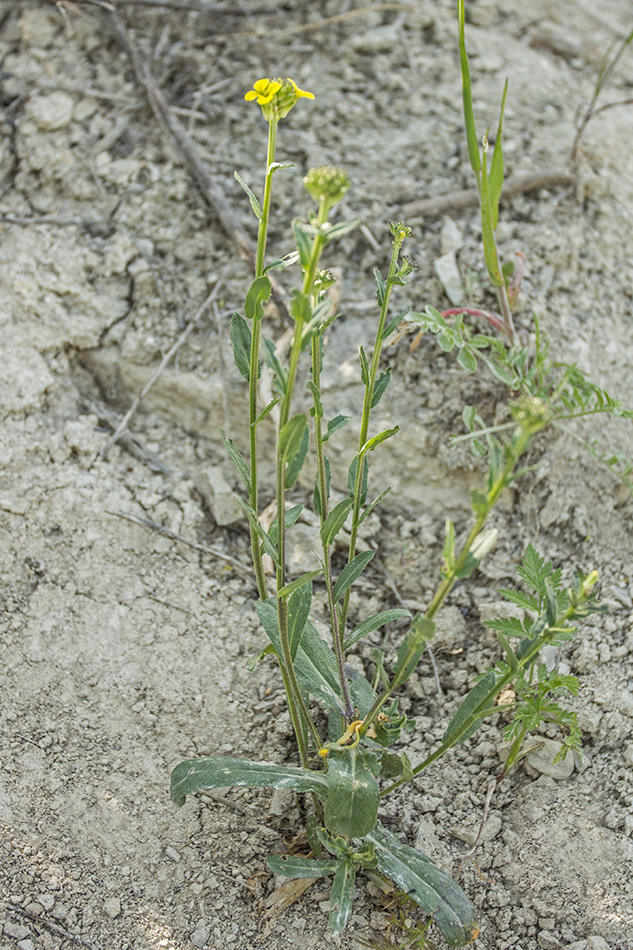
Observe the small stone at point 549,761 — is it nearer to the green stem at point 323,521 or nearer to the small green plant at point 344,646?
the small green plant at point 344,646

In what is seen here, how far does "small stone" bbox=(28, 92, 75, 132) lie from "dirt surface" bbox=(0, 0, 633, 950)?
1 cm

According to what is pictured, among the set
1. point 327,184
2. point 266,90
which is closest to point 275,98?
point 266,90

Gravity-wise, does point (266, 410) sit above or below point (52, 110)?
above

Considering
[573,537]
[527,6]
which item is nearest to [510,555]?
[573,537]

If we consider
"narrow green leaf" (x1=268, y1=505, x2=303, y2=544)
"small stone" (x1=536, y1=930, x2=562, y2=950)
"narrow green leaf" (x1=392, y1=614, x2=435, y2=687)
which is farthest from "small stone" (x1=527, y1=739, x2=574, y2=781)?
"narrow green leaf" (x1=268, y1=505, x2=303, y2=544)

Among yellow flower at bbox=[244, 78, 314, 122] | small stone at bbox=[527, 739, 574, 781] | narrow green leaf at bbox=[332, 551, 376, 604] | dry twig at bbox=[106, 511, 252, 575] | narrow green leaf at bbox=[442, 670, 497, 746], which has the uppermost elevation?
yellow flower at bbox=[244, 78, 314, 122]

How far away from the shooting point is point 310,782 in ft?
5.91

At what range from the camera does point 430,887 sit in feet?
5.77

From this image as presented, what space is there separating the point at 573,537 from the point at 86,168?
237 centimetres

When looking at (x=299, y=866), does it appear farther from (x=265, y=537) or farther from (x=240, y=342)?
(x=240, y=342)

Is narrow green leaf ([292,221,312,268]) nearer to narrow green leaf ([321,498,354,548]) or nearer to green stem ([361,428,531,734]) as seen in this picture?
green stem ([361,428,531,734])

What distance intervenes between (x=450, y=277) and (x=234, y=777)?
6.21ft

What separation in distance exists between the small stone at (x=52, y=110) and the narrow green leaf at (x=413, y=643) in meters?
2.77

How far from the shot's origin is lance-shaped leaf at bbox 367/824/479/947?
1717 mm
